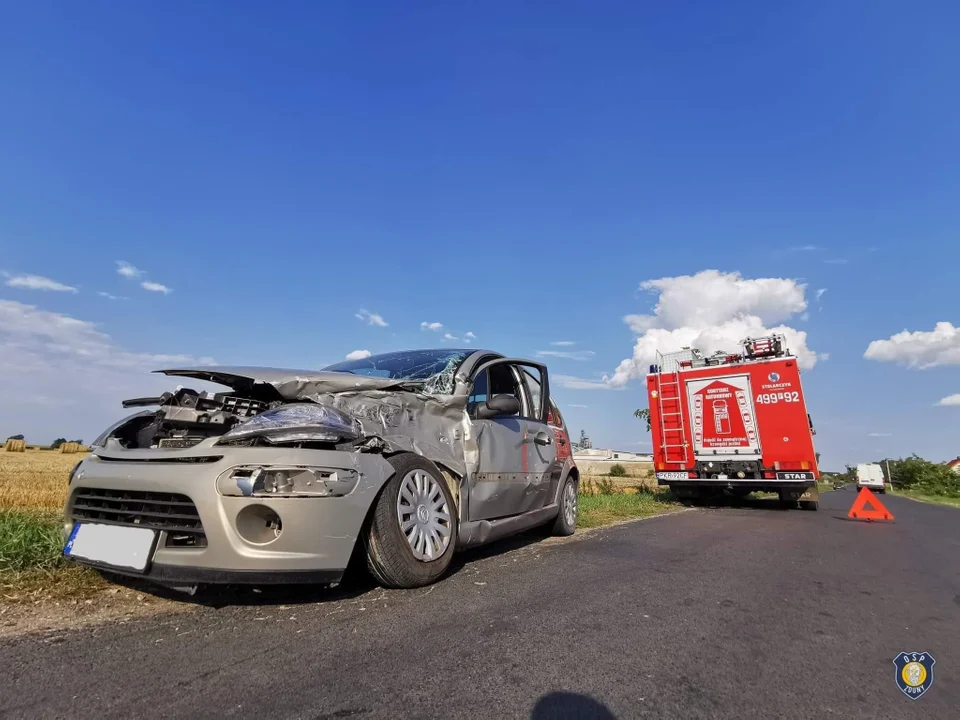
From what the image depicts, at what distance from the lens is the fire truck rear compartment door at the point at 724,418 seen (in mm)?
11602

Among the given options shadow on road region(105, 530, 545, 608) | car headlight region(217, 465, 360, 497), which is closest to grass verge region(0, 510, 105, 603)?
shadow on road region(105, 530, 545, 608)

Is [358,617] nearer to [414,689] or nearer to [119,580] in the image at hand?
[414,689]

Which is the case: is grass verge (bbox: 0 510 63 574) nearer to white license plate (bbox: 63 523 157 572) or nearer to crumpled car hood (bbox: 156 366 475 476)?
white license plate (bbox: 63 523 157 572)

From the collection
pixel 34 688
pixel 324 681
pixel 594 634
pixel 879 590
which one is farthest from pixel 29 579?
pixel 879 590

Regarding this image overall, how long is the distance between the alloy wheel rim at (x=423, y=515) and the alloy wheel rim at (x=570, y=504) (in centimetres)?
273

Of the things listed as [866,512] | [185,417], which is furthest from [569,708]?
[866,512]

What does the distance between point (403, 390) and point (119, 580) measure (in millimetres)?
2062

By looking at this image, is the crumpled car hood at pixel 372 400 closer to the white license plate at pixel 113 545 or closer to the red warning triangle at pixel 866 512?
the white license plate at pixel 113 545

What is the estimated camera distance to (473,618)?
2846 mm

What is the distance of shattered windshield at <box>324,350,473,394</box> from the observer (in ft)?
13.9

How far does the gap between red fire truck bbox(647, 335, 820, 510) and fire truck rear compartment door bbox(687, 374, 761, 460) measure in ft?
0.06

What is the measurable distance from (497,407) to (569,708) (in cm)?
247

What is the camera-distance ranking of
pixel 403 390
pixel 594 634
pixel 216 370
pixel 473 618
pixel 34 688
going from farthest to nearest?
pixel 403 390 → pixel 216 370 → pixel 473 618 → pixel 594 634 → pixel 34 688

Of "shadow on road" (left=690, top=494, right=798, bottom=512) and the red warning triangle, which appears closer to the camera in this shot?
the red warning triangle
